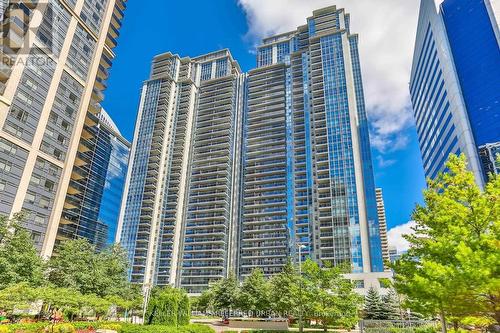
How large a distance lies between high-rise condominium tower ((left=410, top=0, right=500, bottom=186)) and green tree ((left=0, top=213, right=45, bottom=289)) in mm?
63377

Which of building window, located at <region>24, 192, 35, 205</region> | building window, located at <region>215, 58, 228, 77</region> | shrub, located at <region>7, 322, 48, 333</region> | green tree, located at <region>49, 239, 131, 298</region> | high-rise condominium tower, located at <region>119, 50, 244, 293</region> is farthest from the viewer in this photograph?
building window, located at <region>215, 58, 228, 77</region>

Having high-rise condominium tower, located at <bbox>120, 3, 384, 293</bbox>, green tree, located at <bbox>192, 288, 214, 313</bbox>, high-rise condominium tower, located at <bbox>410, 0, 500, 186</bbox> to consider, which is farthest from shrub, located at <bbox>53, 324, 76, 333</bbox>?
high-rise condominium tower, located at <bbox>410, 0, 500, 186</bbox>

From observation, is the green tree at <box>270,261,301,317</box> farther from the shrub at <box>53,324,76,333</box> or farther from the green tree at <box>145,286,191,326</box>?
the shrub at <box>53,324,76,333</box>

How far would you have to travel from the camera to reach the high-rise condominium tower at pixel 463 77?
5531 cm

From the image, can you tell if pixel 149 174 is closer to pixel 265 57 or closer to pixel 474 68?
pixel 265 57

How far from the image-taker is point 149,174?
10562 cm

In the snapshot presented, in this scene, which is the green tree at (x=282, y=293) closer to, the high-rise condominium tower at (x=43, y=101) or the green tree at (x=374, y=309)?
the green tree at (x=374, y=309)

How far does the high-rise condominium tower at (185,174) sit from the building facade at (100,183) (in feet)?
31.8

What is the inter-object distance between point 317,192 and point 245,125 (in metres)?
40.7

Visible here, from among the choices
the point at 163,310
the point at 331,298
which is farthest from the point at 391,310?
the point at 163,310

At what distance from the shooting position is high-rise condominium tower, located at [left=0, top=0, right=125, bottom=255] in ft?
143

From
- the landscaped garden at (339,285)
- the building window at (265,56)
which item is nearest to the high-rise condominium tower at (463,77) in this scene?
the landscaped garden at (339,285)

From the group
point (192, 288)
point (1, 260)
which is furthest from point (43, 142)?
point (192, 288)

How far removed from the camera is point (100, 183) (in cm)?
8044
